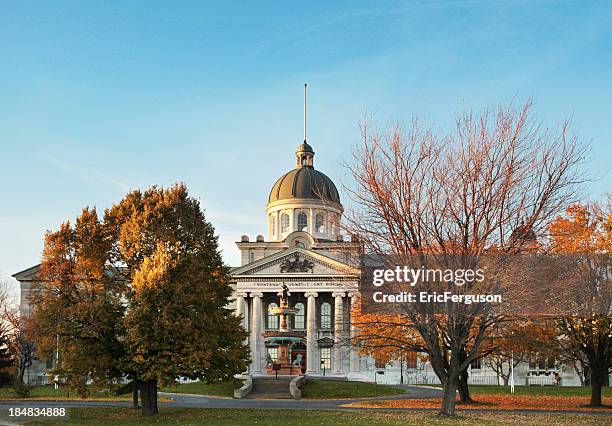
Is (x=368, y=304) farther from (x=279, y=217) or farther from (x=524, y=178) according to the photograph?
(x=279, y=217)

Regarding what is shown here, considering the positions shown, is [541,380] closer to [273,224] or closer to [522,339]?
[273,224]

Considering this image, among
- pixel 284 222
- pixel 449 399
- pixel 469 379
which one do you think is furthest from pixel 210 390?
pixel 284 222

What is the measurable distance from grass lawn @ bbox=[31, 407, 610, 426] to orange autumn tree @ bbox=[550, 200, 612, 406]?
6.13 metres

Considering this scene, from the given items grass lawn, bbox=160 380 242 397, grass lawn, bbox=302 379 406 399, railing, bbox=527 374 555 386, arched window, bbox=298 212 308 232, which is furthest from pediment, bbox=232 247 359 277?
railing, bbox=527 374 555 386

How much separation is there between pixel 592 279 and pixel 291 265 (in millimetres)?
44791

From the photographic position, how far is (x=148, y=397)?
33.2 meters

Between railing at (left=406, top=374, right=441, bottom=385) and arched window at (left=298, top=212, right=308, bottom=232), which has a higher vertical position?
arched window at (left=298, top=212, right=308, bottom=232)

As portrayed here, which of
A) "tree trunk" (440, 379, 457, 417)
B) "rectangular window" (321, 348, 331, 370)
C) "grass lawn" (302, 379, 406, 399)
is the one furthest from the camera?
"rectangular window" (321, 348, 331, 370)

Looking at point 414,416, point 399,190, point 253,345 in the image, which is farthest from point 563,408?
point 253,345

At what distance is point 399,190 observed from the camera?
2973 centimetres

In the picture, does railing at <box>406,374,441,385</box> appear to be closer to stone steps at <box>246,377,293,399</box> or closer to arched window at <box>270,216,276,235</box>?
stone steps at <box>246,377,293,399</box>

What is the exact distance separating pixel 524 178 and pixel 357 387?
101 ft

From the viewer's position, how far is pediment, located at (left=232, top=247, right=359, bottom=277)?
259 feet

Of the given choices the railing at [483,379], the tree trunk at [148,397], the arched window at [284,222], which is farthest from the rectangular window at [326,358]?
the tree trunk at [148,397]
